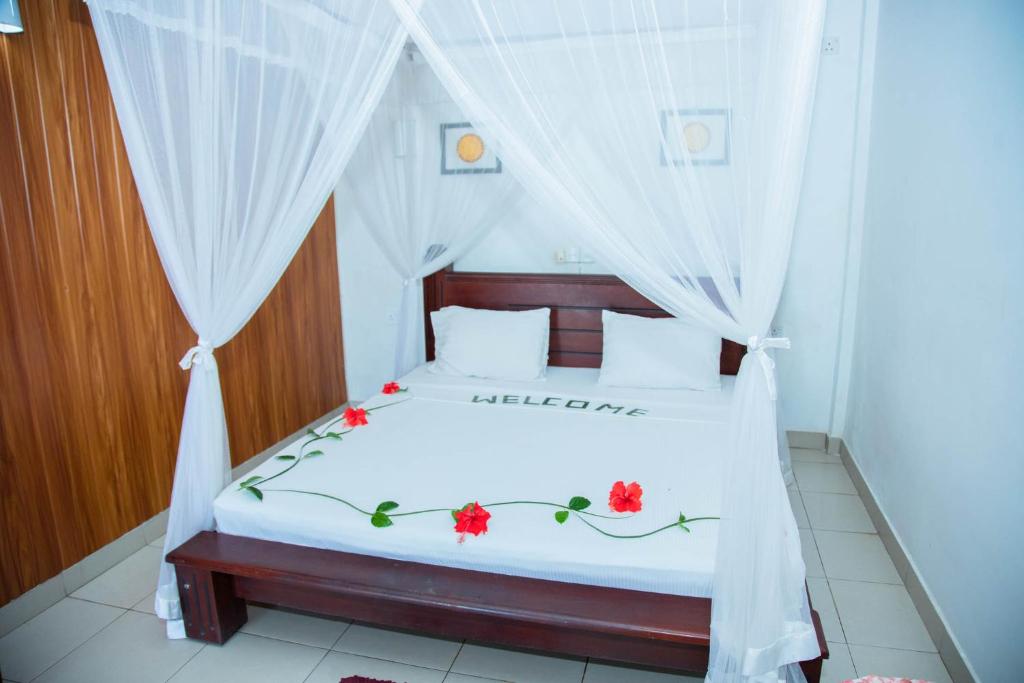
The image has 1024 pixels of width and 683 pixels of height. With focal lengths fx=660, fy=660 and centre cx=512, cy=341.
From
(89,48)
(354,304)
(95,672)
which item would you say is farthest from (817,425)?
(89,48)

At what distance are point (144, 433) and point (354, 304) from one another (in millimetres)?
1662

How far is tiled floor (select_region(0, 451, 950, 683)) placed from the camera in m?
1.95

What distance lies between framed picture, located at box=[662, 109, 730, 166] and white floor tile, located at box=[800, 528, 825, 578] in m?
1.59

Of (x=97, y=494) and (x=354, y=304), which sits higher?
(x=354, y=304)

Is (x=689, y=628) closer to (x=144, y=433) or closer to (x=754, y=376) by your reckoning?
(x=754, y=376)

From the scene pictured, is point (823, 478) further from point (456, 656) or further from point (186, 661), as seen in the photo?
point (186, 661)

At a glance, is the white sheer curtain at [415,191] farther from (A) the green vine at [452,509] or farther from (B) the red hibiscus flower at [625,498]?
(B) the red hibiscus flower at [625,498]

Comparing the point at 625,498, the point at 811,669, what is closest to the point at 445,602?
the point at 625,498

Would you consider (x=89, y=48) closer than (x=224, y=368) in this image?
Yes

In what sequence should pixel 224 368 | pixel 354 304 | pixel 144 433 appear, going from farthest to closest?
1. pixel 354 304
2. pixel 224 368
3. pixel 144 433

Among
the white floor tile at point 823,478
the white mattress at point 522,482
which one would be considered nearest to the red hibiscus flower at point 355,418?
the white mattress at point 522,482

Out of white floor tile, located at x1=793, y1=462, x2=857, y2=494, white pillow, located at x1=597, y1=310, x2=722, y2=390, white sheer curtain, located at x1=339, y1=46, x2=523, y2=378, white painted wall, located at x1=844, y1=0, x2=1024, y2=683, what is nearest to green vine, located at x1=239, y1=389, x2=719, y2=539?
white painted wall, located at x1=844, y1=0, x2=1024, y2=683

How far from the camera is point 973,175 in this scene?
1.94m

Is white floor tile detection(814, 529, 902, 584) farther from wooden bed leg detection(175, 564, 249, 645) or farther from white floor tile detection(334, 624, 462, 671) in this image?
wooden bed leg detection(175, 564, 249, 645)
